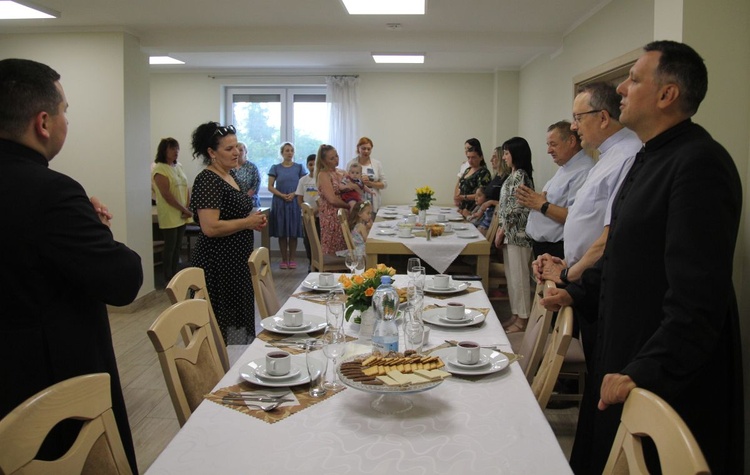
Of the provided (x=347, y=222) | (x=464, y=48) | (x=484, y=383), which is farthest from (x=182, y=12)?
(x=484, y=383)

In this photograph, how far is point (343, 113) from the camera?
8.92 metres

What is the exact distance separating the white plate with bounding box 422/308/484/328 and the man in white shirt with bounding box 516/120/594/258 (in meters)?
1.43

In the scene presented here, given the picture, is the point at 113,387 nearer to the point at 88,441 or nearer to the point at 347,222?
the point at 88,441

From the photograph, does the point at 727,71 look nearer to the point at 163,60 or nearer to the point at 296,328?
the point at 296,328

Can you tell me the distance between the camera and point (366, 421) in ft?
5.20

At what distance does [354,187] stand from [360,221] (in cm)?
85

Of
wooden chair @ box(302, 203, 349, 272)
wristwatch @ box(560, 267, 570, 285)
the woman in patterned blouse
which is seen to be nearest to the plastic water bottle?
wristwatch @ box(560, 267, 570, 285)

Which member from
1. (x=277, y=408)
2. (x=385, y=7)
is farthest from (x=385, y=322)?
(x=385, y=7)

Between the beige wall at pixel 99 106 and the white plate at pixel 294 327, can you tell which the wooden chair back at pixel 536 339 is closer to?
the white plate at pixel 294 327

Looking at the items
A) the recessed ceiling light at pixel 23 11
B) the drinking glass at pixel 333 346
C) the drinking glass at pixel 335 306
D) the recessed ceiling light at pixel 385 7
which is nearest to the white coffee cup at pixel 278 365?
the drinking glass at pixel 333 346

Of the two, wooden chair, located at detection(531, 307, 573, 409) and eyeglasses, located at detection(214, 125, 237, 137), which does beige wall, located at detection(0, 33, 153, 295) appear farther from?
wooden chair, located at detection(531, 307, 573, 409)

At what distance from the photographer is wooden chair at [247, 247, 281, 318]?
2832 millimetres

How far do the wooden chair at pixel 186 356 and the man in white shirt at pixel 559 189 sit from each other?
235 cm

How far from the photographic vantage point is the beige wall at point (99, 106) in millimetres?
5547
